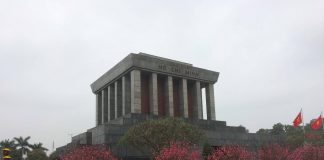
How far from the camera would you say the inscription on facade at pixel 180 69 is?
222 feet

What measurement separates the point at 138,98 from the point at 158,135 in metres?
20.4

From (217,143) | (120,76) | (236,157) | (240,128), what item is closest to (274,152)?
(236,157)

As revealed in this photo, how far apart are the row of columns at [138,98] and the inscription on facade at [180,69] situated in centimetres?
142

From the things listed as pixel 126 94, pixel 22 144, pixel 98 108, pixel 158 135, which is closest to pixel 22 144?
pixel 22 144

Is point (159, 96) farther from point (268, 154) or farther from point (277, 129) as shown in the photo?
point (277, 129)

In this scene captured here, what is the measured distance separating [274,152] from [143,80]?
34.3 m

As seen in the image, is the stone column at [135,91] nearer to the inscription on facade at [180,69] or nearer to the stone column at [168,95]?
the inscription on facade at [180,69]

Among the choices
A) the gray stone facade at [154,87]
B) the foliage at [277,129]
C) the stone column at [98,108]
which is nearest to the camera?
the gray stone facade at [154,87]

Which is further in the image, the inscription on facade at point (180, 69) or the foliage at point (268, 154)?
the inscription on facade at point (180, 69)

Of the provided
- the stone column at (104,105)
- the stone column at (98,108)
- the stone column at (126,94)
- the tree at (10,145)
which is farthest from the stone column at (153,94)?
the tree at (10,145)

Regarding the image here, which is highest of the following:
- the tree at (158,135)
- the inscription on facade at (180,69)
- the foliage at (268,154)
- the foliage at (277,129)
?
the inscription on facade at (180,69)

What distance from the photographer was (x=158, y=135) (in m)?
43.0

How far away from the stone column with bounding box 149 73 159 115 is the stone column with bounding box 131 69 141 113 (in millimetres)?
3186

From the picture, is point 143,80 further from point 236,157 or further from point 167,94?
point 236,157
